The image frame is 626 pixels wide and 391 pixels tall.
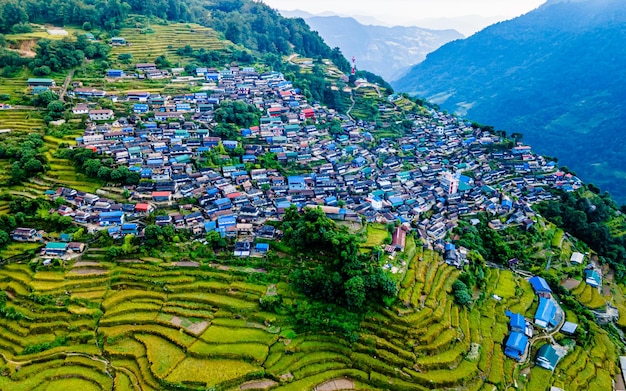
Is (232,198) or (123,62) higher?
(123,62)

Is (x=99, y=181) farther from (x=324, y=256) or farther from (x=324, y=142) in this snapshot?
(x=324, y=142)

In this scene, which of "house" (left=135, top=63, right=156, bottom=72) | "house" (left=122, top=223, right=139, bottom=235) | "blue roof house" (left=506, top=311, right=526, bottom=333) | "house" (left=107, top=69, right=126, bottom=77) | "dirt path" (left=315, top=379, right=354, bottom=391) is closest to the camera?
"dirt path" (left=315, top=379, right=354, bottom=391)

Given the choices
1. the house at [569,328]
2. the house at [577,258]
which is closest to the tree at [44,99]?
the house at [569,328]

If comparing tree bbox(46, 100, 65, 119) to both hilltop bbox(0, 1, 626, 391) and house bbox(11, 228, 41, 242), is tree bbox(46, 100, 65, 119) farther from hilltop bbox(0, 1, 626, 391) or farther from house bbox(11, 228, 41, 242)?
house bbox(11, 228, 41, 242)

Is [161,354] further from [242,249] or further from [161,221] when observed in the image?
[161,221]

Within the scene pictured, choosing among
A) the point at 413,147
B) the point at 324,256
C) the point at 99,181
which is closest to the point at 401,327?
the point at 324,256

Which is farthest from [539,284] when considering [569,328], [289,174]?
[289,174]

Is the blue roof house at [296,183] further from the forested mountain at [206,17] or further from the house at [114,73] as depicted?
the forested mountain at [206,17]

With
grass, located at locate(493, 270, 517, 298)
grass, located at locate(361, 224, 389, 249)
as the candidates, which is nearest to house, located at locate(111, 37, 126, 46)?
grass, located at locate(361, 224, 389, 249)
